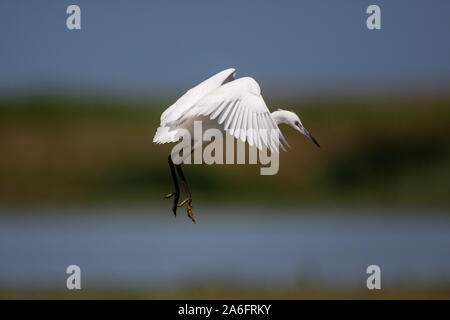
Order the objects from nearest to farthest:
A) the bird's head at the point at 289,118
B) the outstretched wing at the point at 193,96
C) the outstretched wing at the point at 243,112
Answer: the outstretched wing at the point at 243,112 → the outstretched wing at the point at 193,96 → the bird's head at the point at 289,118

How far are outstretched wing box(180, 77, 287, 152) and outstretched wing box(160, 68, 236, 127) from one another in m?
0.21

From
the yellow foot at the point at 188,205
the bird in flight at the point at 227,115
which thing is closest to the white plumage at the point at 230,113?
the bird in flight at the point at 227,115

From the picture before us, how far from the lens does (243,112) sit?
19.7 ft

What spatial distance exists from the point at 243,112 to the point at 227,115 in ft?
0.40

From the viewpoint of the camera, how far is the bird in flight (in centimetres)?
586

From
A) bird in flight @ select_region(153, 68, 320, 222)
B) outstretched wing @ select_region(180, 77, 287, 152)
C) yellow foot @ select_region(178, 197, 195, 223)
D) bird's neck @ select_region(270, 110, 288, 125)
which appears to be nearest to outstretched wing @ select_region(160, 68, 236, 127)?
bird in flight @ select_region(153, 68, 320, 222)

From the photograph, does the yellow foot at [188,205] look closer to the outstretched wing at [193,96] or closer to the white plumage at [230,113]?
the white plumage at [230,113]

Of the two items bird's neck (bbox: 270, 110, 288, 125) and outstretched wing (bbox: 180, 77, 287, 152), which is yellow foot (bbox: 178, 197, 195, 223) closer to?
outstretched wing (bbox: 180, 77, 287, 152)

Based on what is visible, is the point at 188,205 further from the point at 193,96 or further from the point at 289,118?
the point at 289,118

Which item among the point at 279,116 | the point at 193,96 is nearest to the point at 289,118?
the point at 279,116

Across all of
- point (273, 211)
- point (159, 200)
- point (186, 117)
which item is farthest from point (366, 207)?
point (186, 117)

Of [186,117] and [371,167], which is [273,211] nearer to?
[371,167]

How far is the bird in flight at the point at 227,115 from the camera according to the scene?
5.86 m

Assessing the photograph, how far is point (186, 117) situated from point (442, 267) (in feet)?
15.3
